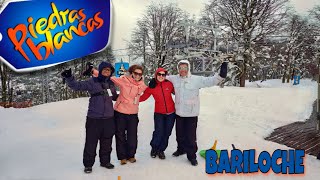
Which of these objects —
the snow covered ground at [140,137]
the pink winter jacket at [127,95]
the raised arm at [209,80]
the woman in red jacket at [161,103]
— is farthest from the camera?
the woman in red jacket at [161,103]

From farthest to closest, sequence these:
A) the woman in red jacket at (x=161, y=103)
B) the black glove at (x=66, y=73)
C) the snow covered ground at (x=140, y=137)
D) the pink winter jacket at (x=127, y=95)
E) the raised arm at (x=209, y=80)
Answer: the woman in red jacket at (x=161, y=103), the raised arm at (x=209, y=80), the pink winter jacket at (x=127, y=95), the snow covered ground at (x=140, y=137), the black glove at (x=66, y=73)

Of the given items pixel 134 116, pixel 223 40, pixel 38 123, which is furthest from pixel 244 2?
pixel 134 116

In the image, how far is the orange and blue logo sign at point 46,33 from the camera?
177 inches

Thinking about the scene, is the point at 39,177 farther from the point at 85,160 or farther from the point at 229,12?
the point at 229,12

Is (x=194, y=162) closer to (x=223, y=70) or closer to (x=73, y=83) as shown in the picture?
(x=223, y=70)

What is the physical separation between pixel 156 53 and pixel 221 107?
18383mm

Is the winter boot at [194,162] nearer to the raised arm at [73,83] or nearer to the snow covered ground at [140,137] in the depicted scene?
the snow covered ground at [140,137]

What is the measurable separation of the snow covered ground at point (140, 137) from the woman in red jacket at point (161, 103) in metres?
0.44

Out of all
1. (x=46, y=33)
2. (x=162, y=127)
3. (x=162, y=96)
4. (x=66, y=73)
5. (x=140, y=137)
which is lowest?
(x=140, y=137)

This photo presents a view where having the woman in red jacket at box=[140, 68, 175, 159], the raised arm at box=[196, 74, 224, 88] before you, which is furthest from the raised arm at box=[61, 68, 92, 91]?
the raised arm at box=[196, 74, 224, 88]

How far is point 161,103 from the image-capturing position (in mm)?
4965

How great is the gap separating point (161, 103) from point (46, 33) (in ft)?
6.57

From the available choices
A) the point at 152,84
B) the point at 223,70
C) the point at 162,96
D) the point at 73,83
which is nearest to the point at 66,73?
the point at 73,83

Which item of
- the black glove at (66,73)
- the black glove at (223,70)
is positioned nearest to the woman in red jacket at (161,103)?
the black glove at (223,70)
